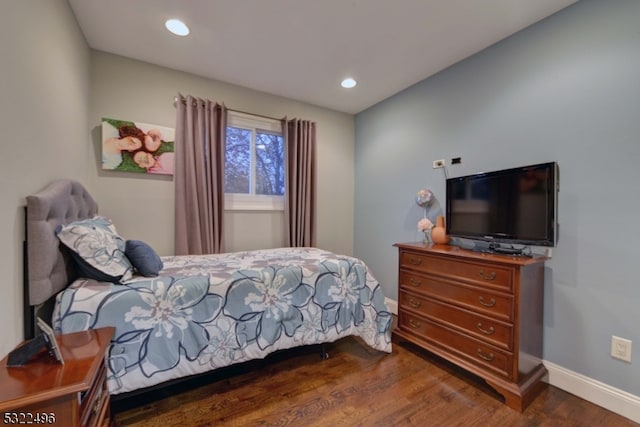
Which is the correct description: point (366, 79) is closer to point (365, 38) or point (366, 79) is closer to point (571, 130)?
point (365, 38)

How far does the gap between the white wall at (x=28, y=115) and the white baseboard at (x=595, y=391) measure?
299 cm

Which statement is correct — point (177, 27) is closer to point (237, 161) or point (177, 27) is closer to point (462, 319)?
point (237, 161)

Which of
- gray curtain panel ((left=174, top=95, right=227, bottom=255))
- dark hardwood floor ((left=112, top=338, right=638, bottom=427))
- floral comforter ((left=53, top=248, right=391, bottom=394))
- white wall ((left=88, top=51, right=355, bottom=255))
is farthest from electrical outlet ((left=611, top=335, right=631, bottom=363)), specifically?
gray curtain panel ((left=174, top=95, right=227, bottom=255))

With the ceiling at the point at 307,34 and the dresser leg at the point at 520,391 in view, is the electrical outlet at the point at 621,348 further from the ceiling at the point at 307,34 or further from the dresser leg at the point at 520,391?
the ceiling at the point at 307,34

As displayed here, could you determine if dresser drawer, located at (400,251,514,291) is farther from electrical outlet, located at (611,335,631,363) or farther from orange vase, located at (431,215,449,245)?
electrical outlet, located at (611,335,631,363)

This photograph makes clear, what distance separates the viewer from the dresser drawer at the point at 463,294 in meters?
1.72

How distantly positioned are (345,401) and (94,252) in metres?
1.69

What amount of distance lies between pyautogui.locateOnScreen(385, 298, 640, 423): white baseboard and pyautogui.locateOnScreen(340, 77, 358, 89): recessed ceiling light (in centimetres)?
286

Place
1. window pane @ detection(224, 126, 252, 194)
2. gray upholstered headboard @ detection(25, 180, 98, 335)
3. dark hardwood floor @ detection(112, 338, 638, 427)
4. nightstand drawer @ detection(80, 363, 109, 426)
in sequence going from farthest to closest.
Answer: window pane @ detection(224, 126, 252, 194) → dark hardwood floor @ detection(112, 338, 638, 427) → gray upholstered headboard @ detection(25, 180, 98, 335) → nightstand drawer @ detection(80, 363, 109, 426)

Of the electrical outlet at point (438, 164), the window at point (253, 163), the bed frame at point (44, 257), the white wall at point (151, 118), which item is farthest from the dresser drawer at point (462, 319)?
the bed frame at point (44, 257)

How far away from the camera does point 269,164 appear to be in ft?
10.6

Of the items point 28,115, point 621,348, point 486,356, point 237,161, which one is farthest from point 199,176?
point 621,348

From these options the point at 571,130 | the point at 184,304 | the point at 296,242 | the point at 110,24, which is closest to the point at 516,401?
the point at 571,130

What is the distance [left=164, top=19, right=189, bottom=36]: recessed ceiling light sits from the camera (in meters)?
1.99
